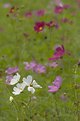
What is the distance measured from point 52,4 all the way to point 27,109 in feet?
13.3

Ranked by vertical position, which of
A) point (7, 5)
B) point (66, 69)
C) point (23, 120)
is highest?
point (23, 120)

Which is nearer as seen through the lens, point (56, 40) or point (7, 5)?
point (56, 40)

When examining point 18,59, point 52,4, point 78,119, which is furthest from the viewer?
point 52,4

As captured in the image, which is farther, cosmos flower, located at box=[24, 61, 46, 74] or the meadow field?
cosmos flower, located at box=[24, 61, 46, 74]

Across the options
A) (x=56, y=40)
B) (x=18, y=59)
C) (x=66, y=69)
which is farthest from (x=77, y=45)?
(x=66, y=69)

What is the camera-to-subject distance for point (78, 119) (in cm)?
269

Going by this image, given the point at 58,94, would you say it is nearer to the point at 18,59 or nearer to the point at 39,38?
the point at 18,59

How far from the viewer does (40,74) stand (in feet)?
12.7

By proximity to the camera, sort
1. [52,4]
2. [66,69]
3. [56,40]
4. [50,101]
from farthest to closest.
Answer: [52,4] → [56,40] → [66,69] → [50,101]

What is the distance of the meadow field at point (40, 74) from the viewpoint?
268 cm

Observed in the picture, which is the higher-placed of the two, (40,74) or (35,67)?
(35,67)

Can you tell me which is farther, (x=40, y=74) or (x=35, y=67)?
(x=40, y=74)

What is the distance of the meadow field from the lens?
268 centimetres

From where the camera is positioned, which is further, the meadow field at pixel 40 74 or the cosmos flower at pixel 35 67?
the cosmos flower at pixel 35 67
